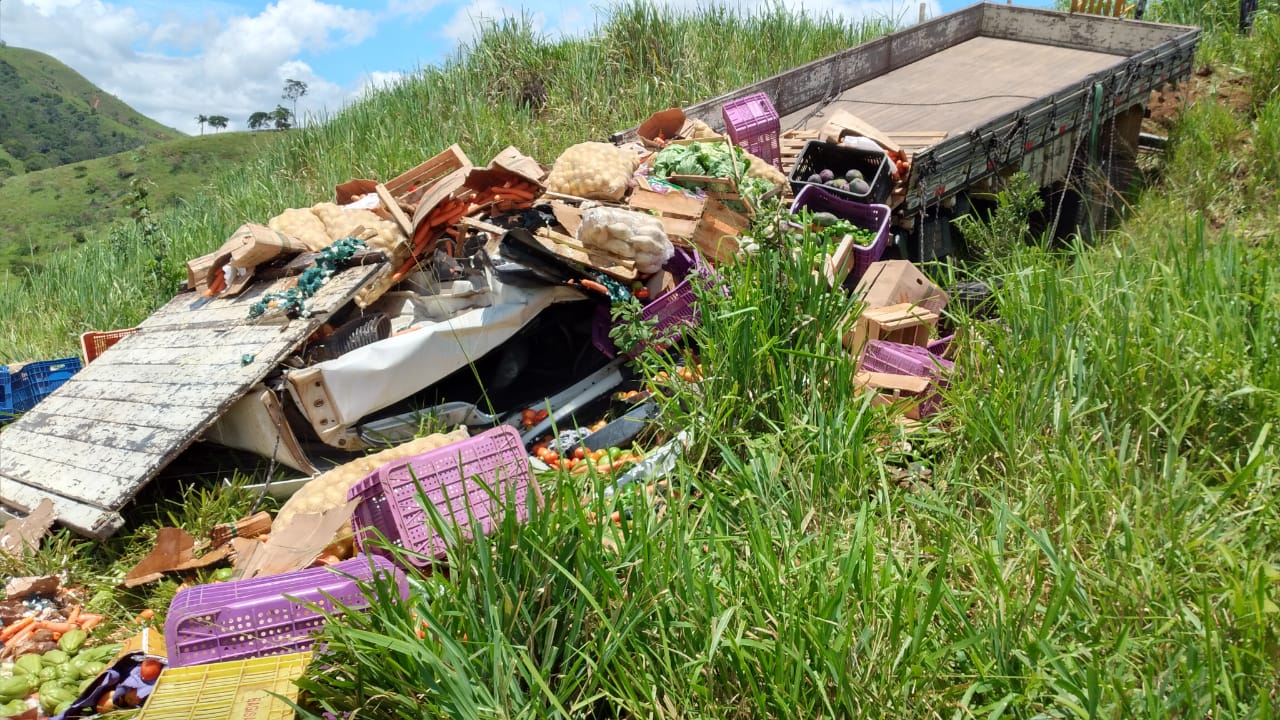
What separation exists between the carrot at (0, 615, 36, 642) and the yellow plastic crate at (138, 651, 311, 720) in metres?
1.50

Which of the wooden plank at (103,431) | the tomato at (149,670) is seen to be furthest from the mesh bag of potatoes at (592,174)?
the tomato at (149,670)

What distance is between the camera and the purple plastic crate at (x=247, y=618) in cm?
269

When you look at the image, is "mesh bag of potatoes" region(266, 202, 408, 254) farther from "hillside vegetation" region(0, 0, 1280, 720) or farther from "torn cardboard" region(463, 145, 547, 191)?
"hillside vegetation" region(0, 0, 1280, 720)

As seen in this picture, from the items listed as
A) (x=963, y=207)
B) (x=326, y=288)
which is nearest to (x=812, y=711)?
(x=326, y=288)

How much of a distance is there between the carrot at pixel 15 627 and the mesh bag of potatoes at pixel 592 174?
341 centimetres

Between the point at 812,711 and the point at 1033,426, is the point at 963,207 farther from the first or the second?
the point at 812,711

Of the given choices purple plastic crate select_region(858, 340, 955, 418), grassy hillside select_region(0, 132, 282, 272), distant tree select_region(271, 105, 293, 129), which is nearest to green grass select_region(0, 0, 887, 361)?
distant tree select_region(271, 105, 293, 129)

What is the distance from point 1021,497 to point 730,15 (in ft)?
29.5

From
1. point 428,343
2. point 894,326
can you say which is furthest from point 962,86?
point 428,343

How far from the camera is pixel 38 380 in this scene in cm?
555

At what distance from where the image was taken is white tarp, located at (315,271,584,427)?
4211mm

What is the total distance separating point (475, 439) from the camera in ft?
11.5

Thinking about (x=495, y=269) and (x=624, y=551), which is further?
(x=495, y=269)

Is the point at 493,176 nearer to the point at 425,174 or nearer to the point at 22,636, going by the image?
the point at 425,174
